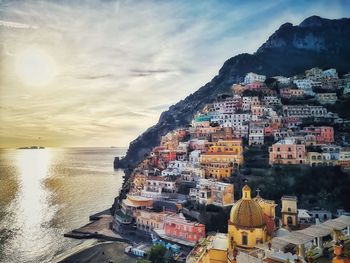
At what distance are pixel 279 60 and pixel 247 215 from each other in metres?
60.6

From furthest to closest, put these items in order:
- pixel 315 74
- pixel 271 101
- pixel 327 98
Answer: pixel 315 74 < pixel 327 98 < pixel 271 101

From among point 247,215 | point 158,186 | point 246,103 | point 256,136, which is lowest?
point 158,186

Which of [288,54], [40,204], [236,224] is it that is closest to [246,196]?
[236,224]

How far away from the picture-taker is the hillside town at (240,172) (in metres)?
15.7

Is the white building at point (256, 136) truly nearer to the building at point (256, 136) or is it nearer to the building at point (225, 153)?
the building at point (256, 136)

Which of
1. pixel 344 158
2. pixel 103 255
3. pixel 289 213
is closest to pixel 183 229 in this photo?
pixel 103 255

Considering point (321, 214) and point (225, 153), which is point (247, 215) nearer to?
point (321, 214)

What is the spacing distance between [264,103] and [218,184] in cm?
1793

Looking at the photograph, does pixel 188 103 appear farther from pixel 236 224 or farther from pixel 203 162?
pixel 236 224

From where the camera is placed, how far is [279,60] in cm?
7075

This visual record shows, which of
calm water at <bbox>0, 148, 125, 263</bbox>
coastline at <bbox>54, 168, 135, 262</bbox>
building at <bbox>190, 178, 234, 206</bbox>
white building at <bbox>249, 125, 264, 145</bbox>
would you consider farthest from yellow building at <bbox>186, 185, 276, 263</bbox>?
white building at <bbox>249, 125, 264, 145</bbox>

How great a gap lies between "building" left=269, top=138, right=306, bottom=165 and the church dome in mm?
14585

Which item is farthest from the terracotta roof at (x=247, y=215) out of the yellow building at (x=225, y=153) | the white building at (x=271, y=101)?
the white building at (x=271, y=101)

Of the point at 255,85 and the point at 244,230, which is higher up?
the point at 255,85
